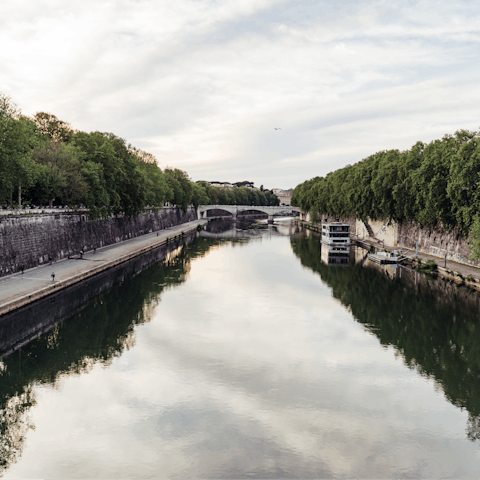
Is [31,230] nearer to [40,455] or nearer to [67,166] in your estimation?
[67,166]

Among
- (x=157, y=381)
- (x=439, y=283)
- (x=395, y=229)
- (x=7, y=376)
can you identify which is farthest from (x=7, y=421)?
(x=395, y=229)

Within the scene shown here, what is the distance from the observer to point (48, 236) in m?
45.1

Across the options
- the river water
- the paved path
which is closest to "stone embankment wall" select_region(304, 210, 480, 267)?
the river water

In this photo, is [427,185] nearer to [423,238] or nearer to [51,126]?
[423,238]

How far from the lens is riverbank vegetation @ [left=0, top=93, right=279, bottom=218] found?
37.2m

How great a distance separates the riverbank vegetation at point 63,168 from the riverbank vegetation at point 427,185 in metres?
38.3

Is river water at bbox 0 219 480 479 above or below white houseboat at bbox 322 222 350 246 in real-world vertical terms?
below

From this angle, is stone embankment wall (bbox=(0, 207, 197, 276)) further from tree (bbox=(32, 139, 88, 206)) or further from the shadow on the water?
the shadow on the water

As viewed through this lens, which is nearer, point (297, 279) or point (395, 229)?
point (297, 279)

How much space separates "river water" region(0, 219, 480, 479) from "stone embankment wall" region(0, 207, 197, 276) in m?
9.53

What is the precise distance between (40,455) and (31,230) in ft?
104

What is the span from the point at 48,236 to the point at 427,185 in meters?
42.2

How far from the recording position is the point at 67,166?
5025cm

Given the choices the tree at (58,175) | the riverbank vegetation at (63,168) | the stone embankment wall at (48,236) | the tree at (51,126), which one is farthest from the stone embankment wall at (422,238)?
the tree at (51,126)
